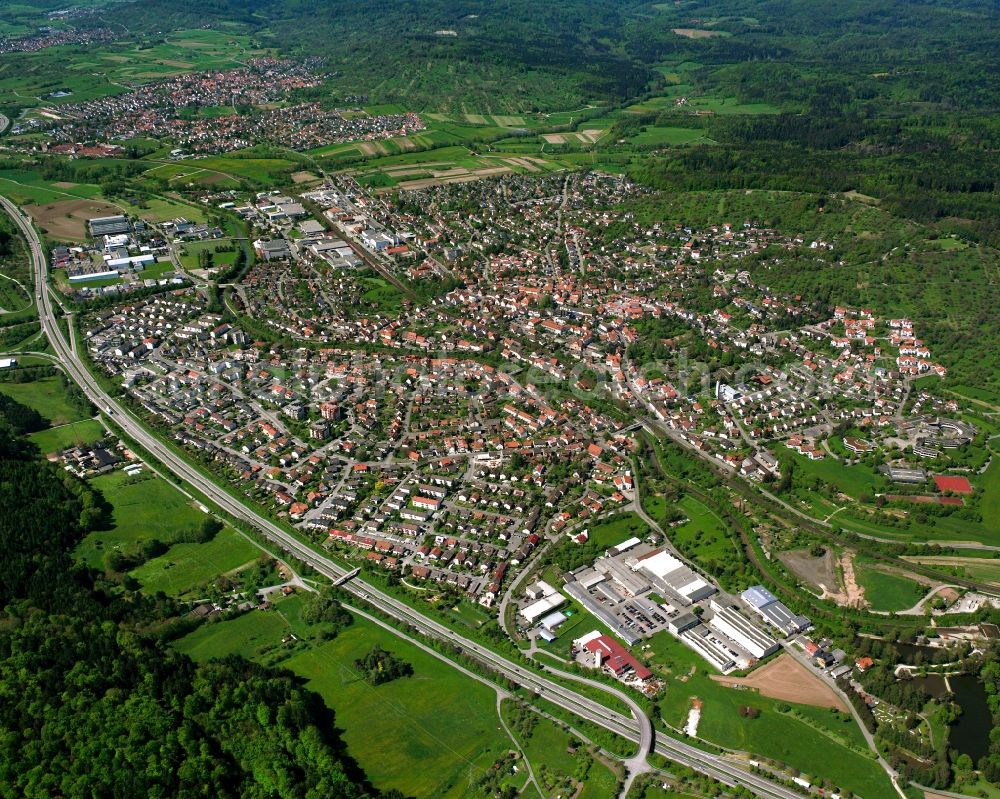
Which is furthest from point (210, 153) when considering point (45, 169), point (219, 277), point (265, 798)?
point (265, 798)

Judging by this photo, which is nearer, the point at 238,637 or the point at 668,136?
the point at 238,637

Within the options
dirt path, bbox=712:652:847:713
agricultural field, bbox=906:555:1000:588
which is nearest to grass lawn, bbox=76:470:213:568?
dirt path, bbox=712:652:847:713

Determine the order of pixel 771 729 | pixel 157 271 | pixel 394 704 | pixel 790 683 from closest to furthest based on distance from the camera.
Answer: pixel 771 729 < pixel 394 704 < pixel 790 683 < pixel 157 271

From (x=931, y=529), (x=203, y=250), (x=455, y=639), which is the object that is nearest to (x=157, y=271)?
(x=203, y=250)

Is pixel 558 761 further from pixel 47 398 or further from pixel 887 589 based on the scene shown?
pixel 47 398

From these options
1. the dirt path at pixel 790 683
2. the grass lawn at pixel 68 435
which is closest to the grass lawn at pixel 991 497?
the dirt path at pixel 790 683

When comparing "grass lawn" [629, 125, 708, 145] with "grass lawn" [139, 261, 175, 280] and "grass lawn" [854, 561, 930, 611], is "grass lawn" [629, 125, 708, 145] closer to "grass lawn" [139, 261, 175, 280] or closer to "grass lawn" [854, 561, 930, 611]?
"grass lawn" [139, 261, 175, 280]
